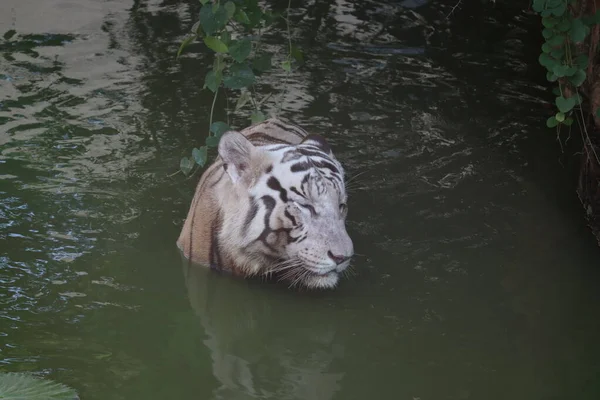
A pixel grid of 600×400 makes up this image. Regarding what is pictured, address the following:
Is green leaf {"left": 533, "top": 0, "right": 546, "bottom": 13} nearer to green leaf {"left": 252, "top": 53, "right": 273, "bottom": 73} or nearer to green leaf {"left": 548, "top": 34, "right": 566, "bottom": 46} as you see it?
green leaf {"left": 548, "top": 34, "right": 566, "bottom": 46}

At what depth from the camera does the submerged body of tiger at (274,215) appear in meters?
4.09

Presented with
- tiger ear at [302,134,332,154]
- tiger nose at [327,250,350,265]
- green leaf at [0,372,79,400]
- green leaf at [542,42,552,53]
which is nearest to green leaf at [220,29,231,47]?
tiger ear at [302,134,332,154]

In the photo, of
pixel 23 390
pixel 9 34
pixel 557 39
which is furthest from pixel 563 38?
pixel 9 34

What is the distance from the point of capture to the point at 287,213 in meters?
4.17

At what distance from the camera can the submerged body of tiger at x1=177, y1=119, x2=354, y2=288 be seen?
4094 millimetres

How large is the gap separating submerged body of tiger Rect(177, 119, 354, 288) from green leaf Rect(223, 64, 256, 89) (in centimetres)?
25

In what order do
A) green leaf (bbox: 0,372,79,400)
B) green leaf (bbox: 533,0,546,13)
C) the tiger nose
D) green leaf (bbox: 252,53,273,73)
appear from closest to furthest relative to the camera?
1. green leaf (bbox: 0,372,79,400)
2. the tiger nose
3. green leaf (bbox: 533,0,546,13)
4. green leaf (bbox: 252,53,273,73)

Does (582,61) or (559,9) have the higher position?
(559,9)

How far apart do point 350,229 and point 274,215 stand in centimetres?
85

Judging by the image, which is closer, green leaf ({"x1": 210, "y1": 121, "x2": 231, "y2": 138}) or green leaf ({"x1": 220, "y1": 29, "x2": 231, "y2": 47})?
green leaf ({"x1": 220, "y1": 29, "x2": 231, "y2": 47})

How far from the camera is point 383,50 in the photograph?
294 inches

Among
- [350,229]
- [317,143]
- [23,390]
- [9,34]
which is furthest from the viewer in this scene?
[9,34]

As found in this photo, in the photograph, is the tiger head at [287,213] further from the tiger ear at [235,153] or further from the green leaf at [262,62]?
the green leaf at [262,62]

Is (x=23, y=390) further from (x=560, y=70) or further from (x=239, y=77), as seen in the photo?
(x=560, y=70)
